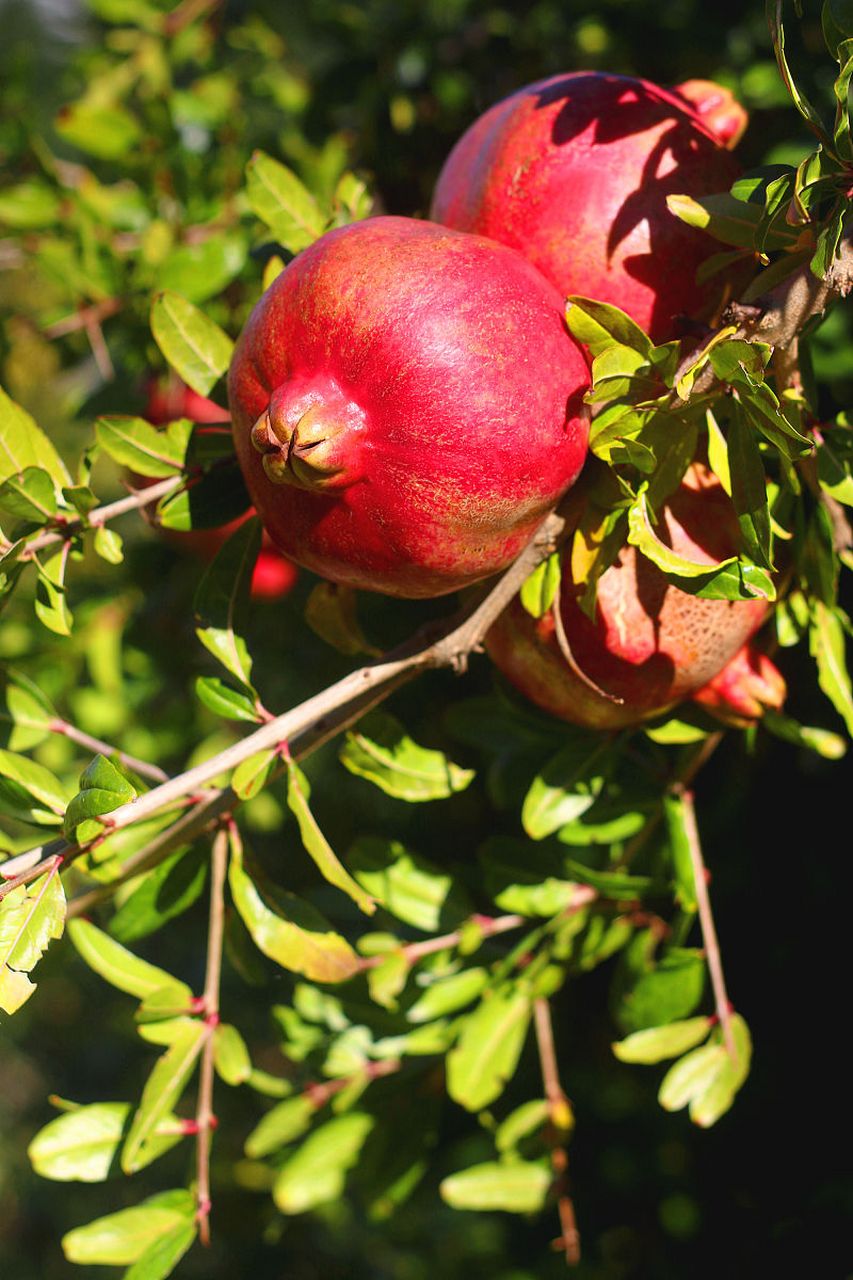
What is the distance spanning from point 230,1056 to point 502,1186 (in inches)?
15.2

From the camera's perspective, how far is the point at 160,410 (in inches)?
64.2

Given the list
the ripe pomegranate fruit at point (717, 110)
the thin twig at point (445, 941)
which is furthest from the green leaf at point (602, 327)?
the thin twig at point (445, 941)

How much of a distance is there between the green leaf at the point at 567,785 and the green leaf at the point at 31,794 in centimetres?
41

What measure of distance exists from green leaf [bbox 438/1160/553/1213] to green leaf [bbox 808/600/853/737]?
0.66 m

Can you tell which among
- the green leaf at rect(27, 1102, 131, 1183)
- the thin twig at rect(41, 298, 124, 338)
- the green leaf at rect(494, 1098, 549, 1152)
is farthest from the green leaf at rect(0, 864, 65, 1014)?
the thin twig at rect(41, 298, 124, 338)

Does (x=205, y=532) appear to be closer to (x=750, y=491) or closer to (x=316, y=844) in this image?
(x=316, y=844)

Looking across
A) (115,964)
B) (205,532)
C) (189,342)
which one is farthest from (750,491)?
(205,532)

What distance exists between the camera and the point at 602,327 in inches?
29.6

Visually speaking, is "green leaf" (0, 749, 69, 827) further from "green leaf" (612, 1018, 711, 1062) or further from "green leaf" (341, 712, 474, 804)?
"green leaf" (612, 1018, 711, 1062)

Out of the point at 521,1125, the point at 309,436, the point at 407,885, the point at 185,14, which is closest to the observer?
the point at 309,436

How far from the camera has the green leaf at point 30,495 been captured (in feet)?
2.80

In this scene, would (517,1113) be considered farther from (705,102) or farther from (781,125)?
(781,125)

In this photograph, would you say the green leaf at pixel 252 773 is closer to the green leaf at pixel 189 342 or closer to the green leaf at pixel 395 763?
the green leaf at pixel 395 763

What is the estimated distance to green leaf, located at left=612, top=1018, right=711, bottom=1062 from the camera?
1.05m
